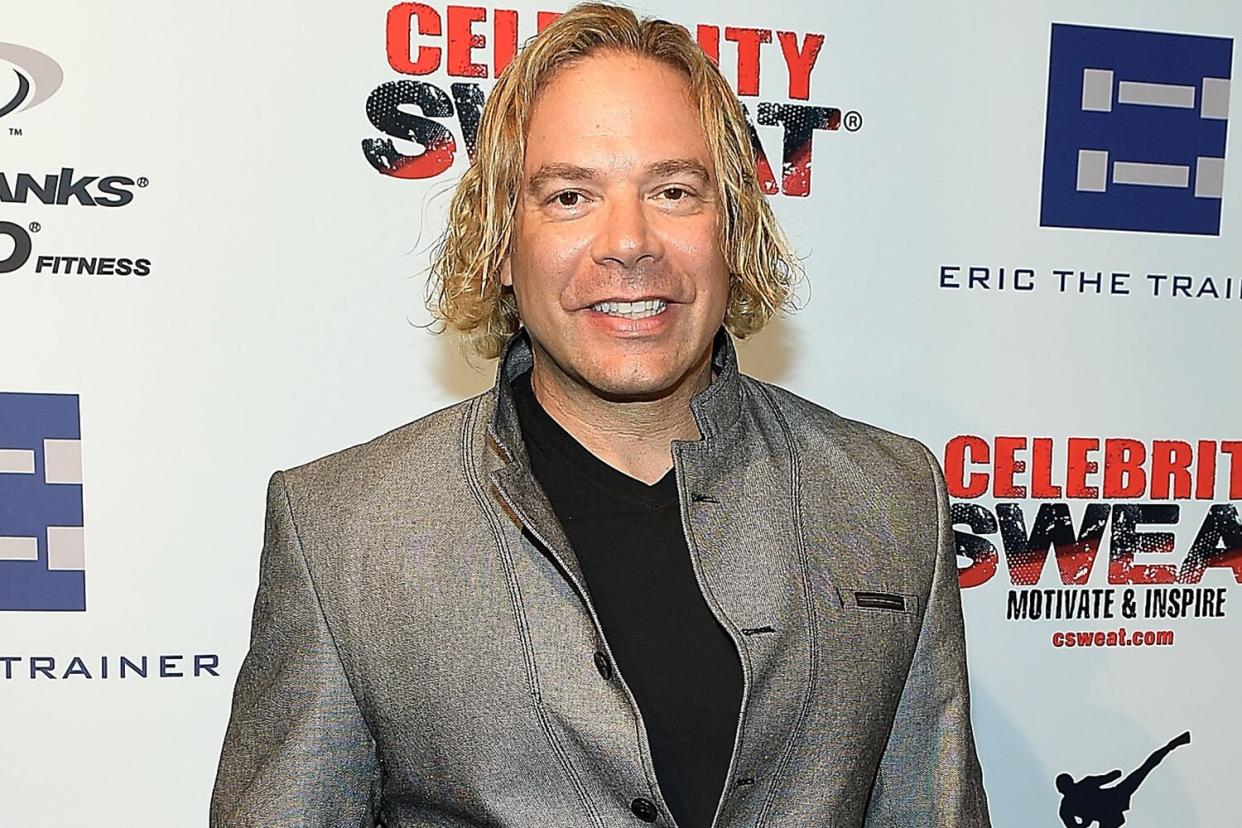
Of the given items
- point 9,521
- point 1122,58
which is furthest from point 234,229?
point 1122,58

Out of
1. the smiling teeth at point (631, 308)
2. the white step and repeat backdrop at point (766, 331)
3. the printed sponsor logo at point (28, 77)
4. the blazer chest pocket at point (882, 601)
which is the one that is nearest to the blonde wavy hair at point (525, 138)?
the smiling teeth at point (631, 308)

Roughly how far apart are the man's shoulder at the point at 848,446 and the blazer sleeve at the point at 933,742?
0.10 meters

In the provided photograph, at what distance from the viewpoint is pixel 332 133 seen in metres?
1.68

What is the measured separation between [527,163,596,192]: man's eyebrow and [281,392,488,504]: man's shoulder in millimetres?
225

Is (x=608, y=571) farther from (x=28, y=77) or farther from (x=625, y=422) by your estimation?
(x=28, y=77)

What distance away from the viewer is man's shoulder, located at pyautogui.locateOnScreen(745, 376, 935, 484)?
1278mm

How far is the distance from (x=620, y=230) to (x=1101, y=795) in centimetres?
139

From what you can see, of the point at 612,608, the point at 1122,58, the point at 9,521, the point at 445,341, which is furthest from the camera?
the point at 1122,58

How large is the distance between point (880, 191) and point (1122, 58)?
43cm

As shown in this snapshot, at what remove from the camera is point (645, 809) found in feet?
3.52

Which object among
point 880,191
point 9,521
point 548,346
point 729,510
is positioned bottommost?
point 9,521

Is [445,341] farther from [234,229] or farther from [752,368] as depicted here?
[752,368]

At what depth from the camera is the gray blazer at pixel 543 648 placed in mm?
1101

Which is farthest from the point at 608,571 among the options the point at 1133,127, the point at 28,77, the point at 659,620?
the point at 1133,127
